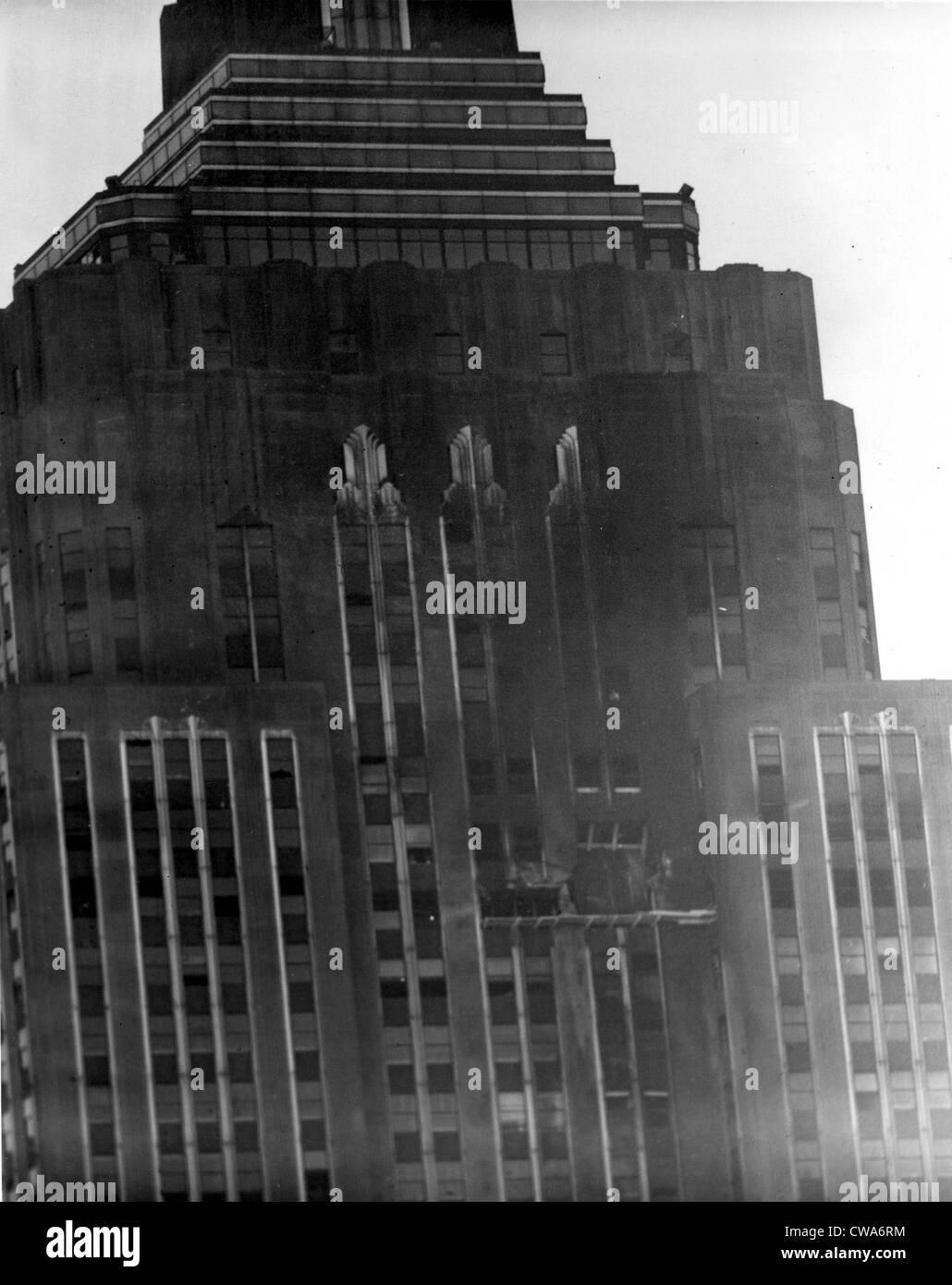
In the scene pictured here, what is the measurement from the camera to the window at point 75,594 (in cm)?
4606

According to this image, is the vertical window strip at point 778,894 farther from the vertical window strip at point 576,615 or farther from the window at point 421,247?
the window at point 421,247

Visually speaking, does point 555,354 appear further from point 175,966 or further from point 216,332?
point 175,966

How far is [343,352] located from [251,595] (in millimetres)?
3603

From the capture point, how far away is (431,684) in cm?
4734

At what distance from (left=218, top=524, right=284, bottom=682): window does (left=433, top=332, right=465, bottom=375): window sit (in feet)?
11.0

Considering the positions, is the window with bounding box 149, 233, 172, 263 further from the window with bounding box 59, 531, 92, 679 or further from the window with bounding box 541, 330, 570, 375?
the window with bounding box 541, 330, 570, 375

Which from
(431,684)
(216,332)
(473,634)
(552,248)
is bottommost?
(431,684)

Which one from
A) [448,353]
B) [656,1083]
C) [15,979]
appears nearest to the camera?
[15,979]

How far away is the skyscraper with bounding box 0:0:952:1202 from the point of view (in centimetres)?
4569

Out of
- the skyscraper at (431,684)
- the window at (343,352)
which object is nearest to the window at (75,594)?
the skyscraper at (431,684)

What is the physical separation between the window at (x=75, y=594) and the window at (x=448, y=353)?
5.42 metres

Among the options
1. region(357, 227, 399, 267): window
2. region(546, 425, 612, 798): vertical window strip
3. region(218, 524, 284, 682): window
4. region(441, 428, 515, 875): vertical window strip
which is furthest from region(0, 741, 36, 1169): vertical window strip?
region(357, 227, 399, 267): window

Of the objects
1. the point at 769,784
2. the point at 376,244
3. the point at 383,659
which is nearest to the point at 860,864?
the point at 769,784
